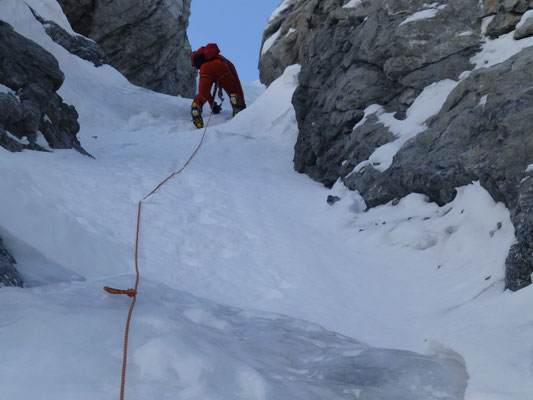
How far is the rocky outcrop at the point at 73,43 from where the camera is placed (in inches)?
620

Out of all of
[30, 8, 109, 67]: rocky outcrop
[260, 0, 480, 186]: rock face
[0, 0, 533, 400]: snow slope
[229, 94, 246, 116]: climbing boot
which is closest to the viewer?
[0, 0, 533, 400]: snow slope

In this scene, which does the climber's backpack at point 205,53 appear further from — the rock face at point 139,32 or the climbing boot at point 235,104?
the rock face at point 139,32

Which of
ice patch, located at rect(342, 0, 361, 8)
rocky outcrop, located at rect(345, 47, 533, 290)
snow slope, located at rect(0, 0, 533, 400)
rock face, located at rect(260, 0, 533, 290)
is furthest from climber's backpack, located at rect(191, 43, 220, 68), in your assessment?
rocky outcrop, located at rect(345, 47, 533, 290)

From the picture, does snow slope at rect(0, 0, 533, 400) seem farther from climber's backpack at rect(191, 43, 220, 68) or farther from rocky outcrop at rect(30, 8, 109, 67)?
rocky outcrop at rect(30, 8, 109, 67)

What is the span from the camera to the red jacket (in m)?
13.7

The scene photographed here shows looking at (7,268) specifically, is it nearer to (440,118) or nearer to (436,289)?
(436,289)

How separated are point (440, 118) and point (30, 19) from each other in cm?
1063

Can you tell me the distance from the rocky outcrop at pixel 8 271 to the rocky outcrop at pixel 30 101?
3.83 metres

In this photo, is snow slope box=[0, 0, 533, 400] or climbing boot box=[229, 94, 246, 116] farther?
climbing boot box=[229, 94, 246, 116]

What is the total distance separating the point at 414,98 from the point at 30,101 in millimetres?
5496

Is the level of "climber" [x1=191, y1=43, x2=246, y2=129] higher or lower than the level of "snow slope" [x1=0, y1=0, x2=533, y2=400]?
higher

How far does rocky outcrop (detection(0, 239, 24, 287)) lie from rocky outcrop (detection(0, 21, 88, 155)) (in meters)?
3.83

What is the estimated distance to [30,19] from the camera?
42.7 feet

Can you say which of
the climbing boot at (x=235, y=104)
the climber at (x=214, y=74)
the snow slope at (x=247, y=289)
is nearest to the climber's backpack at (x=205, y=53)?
the climber at (x=214, y=74)
